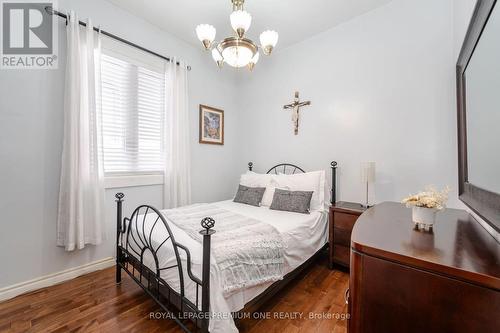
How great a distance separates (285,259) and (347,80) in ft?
7.53

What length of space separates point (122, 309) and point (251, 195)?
1.76 m

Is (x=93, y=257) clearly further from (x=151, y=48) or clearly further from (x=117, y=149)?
(x=151, y=48)

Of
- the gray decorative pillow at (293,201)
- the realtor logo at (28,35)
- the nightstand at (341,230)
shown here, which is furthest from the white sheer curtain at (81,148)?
the nightstand at (341,230)

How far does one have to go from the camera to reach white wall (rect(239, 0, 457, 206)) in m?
2.08

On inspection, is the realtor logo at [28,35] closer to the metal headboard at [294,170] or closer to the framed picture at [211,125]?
the framed picture at [211,125]

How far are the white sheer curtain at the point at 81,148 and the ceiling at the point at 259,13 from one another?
750mm

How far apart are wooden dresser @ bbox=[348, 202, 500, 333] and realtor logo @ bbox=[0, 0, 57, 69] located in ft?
9.91

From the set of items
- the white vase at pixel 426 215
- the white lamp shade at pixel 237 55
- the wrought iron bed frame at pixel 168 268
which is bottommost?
the wrought iron bed frame at pixel 168 268

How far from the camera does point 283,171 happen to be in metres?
3.34

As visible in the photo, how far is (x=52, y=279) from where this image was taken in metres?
2.05

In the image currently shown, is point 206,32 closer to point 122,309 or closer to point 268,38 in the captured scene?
point 268,38

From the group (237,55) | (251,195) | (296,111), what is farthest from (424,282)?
(296,111)

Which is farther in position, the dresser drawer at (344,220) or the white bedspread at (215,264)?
the dresser drawer at (344,220)

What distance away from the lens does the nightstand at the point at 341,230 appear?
224cm
